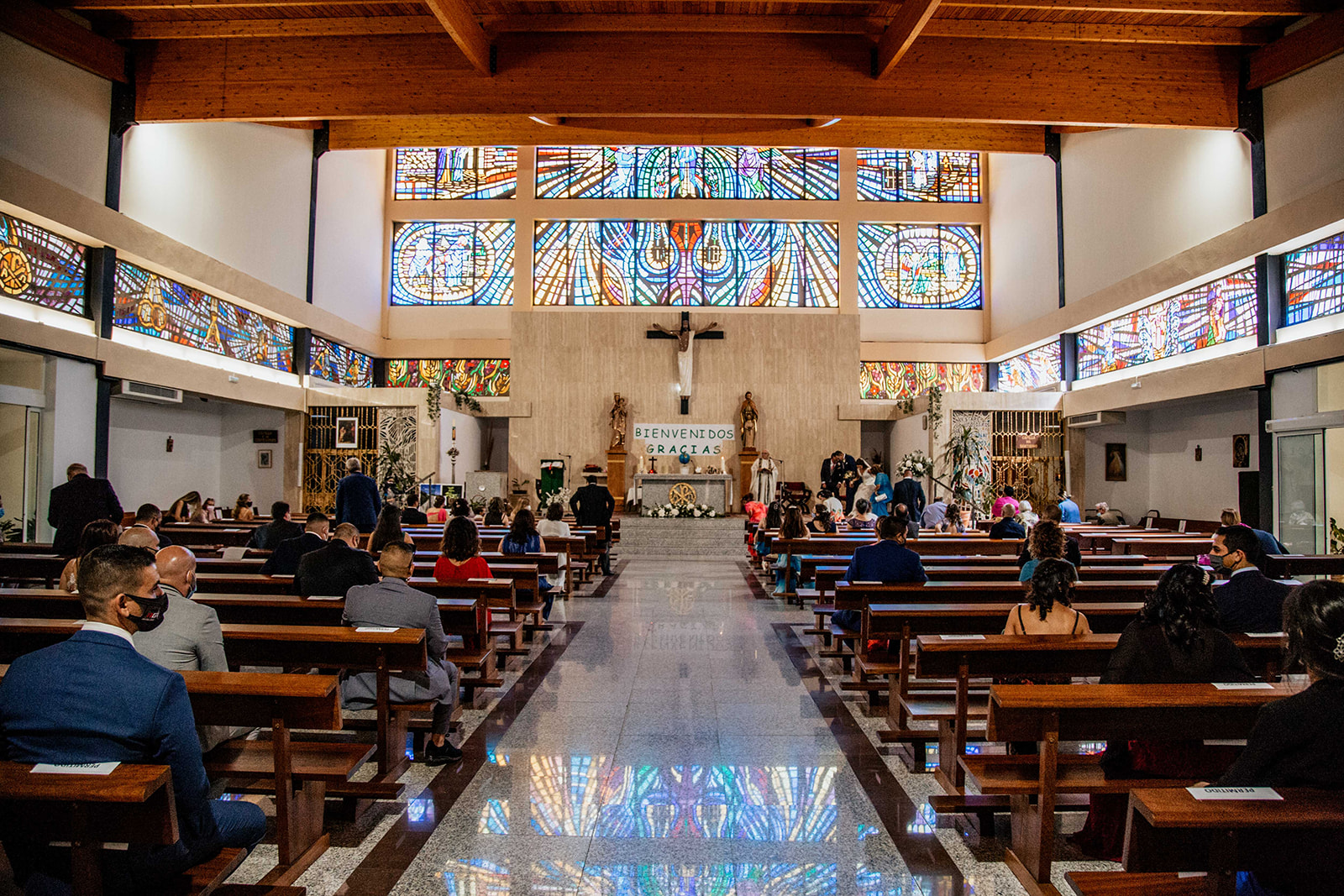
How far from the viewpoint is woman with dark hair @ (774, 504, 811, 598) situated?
26.0 feet

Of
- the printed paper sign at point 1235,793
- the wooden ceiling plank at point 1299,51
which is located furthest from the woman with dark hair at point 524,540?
the wooden ceiling plank at point 1299,51

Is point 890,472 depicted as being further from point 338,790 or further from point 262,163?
point 338,790

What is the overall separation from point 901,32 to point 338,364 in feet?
40.3

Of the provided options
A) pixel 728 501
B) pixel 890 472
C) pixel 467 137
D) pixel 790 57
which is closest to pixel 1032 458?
pixel 890 472

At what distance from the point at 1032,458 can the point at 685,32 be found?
9.74m

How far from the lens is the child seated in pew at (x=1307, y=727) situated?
1.58 meters

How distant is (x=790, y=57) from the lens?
9.33 meters

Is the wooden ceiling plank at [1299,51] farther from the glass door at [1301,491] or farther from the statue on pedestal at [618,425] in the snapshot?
the statue on pedestal at [618,425]

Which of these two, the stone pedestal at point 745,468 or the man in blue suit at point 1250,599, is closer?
the man in blue suit at point 1250,599

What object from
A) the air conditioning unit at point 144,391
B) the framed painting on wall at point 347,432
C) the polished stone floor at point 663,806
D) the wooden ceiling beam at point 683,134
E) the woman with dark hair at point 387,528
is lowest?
the polished stone floor at point 663,806

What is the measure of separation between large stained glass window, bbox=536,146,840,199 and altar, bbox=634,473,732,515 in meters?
6.42

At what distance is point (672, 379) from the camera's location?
59.2 feet

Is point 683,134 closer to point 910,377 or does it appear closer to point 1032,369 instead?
point 910,377

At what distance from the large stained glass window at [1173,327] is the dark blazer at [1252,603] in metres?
8.43
